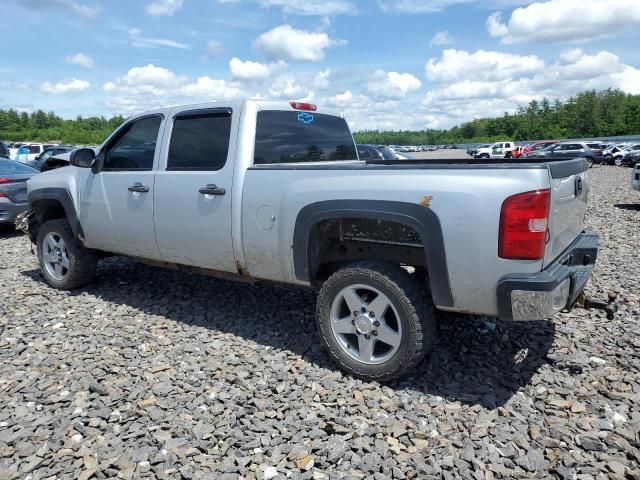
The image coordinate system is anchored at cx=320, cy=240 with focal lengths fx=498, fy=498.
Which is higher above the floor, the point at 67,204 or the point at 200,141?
the point at 200,141

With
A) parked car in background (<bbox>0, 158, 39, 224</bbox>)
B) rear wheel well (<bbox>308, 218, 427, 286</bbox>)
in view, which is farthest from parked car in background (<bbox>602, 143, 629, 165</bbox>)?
rear wheel well (<bbox>308, 218, 427, 286</bbox>)

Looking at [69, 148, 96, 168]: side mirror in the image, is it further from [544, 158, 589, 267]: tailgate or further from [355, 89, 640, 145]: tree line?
[355, 89, 640, 145]: tree line

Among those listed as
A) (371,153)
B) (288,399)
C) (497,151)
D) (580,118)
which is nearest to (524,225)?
(288,399)

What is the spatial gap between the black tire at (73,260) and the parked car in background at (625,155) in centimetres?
3632

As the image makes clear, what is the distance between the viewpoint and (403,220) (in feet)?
10.5

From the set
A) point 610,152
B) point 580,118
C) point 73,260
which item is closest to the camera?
point 73,260

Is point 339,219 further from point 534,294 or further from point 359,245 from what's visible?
point 534,294

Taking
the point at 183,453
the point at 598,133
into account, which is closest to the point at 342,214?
the point at 183,453

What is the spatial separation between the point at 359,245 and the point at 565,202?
1438 mm

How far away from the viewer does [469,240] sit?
2.99m

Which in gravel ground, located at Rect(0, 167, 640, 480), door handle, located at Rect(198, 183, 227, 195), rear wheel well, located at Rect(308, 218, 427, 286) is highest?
door handle, located at Rect(198, 183, 227, 195)

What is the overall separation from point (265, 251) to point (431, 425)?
1.75 metres

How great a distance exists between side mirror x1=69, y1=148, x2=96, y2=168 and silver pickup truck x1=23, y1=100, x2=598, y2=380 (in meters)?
0.01

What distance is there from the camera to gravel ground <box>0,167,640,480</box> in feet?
9.00
